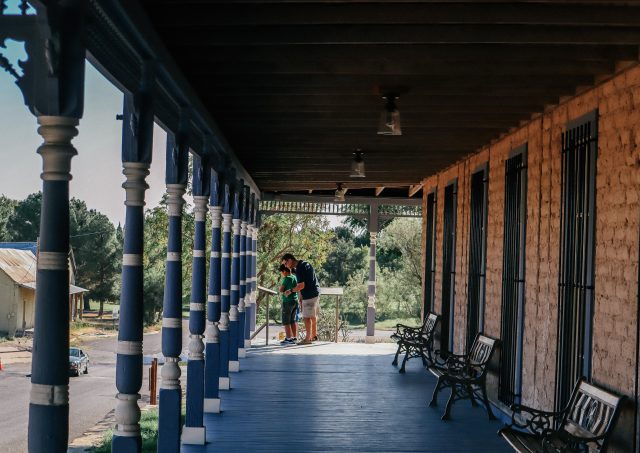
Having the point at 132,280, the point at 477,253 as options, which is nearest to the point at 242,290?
the point at 477,253

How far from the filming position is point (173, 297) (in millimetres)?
5477

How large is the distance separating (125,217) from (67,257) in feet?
4.58

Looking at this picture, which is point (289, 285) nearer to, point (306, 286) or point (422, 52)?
point (306, 286)

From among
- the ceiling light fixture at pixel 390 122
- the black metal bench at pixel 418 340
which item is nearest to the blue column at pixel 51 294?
the ceiling light fixture at pixel 390 122

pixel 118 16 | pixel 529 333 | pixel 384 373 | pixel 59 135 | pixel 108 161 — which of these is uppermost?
Result: pixel 108 161

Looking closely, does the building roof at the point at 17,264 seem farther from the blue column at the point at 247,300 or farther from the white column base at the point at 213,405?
the white column base at the point at 213,405

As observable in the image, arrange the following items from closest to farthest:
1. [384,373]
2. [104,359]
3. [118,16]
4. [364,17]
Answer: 1. [118,16]
2. [364,17]
3. [384,373]
4. [104,359]

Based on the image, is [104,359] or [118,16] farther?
[104,359]

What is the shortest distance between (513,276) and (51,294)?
18.4 feet

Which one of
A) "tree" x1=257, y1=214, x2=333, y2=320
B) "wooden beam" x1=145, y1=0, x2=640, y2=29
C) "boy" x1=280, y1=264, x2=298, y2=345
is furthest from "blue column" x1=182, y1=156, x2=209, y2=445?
"tree" x1=257, y1=214, x2=333, y2=320

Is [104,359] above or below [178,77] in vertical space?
below

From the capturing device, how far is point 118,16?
11.4 feet

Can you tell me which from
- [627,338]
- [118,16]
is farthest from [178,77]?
[627,338]

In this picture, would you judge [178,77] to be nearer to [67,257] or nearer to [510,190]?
[67,257]
